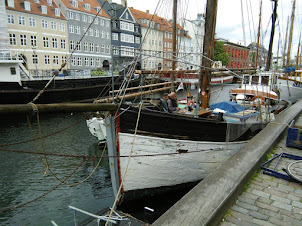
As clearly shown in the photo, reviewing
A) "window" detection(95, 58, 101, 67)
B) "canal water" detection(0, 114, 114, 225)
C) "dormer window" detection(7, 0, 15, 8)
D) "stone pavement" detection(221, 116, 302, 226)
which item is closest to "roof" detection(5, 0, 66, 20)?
"dormer window" detection(7, 0, 15, 8)

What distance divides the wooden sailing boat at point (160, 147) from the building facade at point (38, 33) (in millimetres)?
28732

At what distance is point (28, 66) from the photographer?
34156 millimetres

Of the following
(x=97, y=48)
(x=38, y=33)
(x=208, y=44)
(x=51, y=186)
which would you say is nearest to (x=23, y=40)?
(x=38, y=33)

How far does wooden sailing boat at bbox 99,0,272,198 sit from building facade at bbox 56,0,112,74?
33.6 meters

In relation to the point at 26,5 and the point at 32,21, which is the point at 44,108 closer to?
the point at 32,21

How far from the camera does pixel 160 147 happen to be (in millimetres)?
6156

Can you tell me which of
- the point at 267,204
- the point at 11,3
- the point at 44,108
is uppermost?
the point at 11,3

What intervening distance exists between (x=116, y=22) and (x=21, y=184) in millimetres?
43681

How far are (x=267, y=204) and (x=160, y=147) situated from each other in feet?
9.85

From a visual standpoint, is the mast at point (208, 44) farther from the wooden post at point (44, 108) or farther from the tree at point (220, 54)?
the tree at point (220, 54)

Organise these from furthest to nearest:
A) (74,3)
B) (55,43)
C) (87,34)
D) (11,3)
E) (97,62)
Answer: (97,62) < (87,34) < (74,3) < (55,43) < (11,3)

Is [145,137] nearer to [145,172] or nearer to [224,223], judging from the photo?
[145,172]

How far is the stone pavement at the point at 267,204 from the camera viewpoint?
333 cm

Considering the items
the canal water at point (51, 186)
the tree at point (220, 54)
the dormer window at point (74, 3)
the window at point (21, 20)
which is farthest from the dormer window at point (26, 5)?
the tree at point (220, 54)
